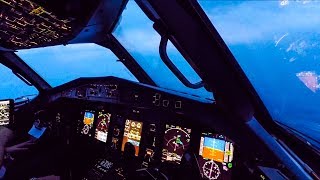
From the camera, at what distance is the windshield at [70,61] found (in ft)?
14.9

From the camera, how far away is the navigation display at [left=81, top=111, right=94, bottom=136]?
161 inches

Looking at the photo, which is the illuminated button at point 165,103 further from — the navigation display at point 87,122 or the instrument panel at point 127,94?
the navigation display at point 87,122

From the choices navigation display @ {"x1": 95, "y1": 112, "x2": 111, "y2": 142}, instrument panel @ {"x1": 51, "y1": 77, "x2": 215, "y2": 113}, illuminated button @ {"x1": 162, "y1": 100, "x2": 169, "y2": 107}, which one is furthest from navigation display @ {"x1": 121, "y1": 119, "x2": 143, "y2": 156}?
illuminated button @ {"x1": 162, "y1": 100, "x2": 169, "y2": 107}

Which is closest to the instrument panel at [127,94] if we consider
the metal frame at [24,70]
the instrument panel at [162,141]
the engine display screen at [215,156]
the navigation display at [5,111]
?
the instrument panel at [162,141]

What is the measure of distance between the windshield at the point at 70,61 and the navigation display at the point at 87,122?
2.40ft

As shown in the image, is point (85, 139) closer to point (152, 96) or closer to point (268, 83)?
point (152, 96)

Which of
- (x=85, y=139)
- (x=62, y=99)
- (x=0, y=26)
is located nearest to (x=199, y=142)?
(x=85, y=139)

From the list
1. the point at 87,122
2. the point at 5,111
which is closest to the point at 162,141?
the point at 87,122

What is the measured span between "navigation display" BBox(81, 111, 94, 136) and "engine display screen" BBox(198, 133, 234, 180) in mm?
1991

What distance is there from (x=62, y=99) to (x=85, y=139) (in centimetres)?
94

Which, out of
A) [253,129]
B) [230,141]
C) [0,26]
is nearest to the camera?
[253,129]

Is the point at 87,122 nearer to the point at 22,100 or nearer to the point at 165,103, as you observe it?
the point at 165,103

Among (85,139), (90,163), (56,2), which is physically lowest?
(90,163)

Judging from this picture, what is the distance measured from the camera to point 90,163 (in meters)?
3.80
